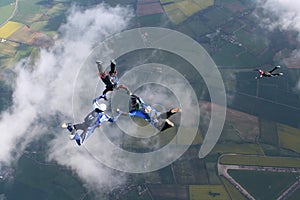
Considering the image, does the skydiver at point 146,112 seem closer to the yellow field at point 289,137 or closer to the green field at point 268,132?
the green field at point 268,132

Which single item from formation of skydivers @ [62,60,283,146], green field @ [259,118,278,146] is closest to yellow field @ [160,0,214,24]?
green field @ [259,118,278,146]

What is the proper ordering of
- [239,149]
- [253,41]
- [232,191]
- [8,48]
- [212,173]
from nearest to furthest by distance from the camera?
[232,191] → [212,173] → [239,149] → [253,41] → [8,48]

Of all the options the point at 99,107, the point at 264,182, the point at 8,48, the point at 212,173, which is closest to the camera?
the point at 99,107

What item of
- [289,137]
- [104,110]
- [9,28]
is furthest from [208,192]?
[9,28]

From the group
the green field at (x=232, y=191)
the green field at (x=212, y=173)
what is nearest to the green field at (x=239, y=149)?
the green field at (x=212, y=173)

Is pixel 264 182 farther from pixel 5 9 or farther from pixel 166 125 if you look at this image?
pixel 5 9

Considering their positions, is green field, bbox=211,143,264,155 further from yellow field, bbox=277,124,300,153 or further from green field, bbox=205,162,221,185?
yellow field, bbox=277,124,300,153
